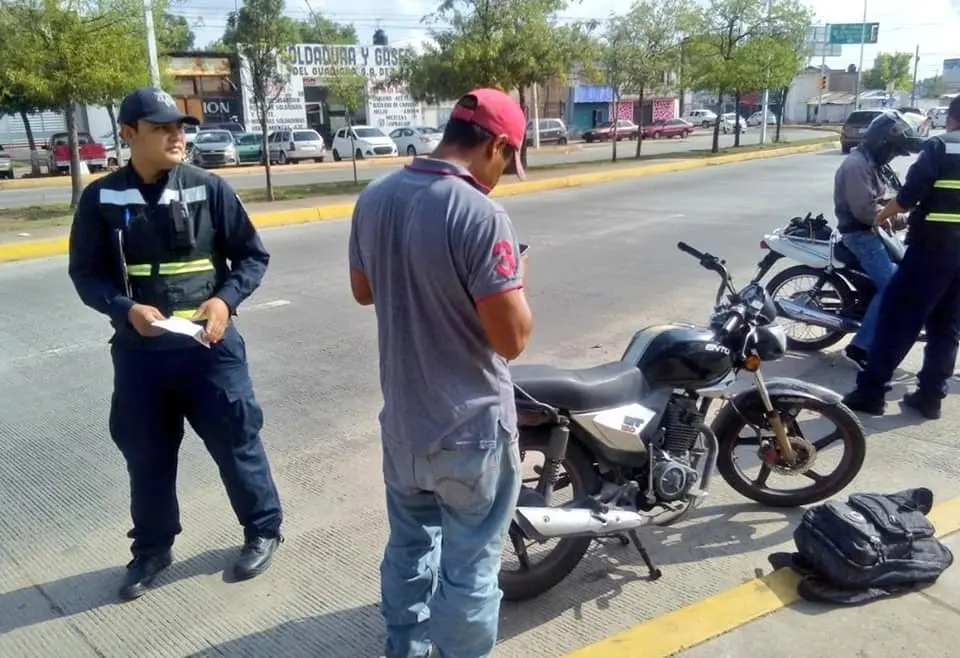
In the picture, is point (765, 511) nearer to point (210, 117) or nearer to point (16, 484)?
point (16, 484)

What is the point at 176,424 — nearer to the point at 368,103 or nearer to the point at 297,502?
the point at 297,502

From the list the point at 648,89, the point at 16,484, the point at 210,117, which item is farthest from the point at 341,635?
the point at 210,117

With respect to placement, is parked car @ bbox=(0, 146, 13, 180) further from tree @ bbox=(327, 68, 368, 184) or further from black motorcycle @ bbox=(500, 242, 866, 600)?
black motorcycle @ bbox=(500, 242, 866, 600)

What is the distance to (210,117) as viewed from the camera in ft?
151

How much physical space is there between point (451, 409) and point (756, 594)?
65.0 inches

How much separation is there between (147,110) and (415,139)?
34.9 m

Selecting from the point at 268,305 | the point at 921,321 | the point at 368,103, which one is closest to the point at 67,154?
the point at 368,103

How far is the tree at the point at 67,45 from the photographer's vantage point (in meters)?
13.8

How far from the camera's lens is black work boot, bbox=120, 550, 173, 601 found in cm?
332

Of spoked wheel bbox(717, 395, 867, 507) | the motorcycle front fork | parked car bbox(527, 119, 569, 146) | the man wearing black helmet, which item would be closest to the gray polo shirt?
the motorcycle front fork

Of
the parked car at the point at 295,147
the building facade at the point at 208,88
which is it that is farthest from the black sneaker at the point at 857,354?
the building facade at the point at 208,88

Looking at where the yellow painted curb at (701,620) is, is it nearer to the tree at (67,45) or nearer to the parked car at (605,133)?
the tree at (67,45)

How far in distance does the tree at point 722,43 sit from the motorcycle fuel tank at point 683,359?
2884 cm

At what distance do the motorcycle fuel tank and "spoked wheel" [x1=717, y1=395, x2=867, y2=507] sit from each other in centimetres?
59
